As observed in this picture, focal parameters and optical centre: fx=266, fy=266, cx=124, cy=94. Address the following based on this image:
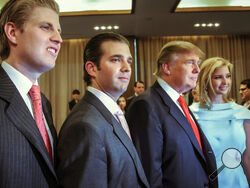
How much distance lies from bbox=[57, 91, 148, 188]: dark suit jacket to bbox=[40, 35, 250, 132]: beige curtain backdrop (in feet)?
24.3

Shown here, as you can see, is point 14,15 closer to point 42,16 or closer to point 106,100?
point 42,16

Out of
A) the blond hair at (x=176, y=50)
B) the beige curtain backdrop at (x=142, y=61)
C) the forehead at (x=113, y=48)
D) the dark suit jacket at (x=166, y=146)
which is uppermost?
the beige curtain backdrop at (x=142, y=61)

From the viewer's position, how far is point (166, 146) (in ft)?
5.44

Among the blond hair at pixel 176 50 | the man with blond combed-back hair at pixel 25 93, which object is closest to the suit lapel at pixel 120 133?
the man with blond combed-back hair at pixel 25 93

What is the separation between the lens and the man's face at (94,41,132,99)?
1378mm

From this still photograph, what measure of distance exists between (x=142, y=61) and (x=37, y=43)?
7.82 m

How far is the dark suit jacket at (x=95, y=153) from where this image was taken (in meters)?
1.00

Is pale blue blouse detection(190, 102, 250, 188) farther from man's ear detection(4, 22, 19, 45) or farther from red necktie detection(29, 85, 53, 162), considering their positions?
man's ear detection(4, 22, 19, 45)

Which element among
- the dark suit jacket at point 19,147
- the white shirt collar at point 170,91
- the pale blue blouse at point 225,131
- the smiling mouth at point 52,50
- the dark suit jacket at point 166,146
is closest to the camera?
the dark suit jacket at point 19,147

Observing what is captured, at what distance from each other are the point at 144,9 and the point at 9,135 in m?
5.62

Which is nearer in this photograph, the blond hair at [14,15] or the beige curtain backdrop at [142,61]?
the blond hair at [14,15]

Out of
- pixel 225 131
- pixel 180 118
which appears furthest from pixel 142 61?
pixel 180 118

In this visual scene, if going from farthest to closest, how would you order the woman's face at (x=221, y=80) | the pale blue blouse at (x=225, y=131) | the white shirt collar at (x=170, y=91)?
the woman's face at (x=221, y=80) → the pale blue blouse at (x=225, y=131) → the white shirt collar at (x=170, y=91)

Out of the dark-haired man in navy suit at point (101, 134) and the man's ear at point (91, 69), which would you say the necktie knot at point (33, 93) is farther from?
the man's ear at point (91, 69)
